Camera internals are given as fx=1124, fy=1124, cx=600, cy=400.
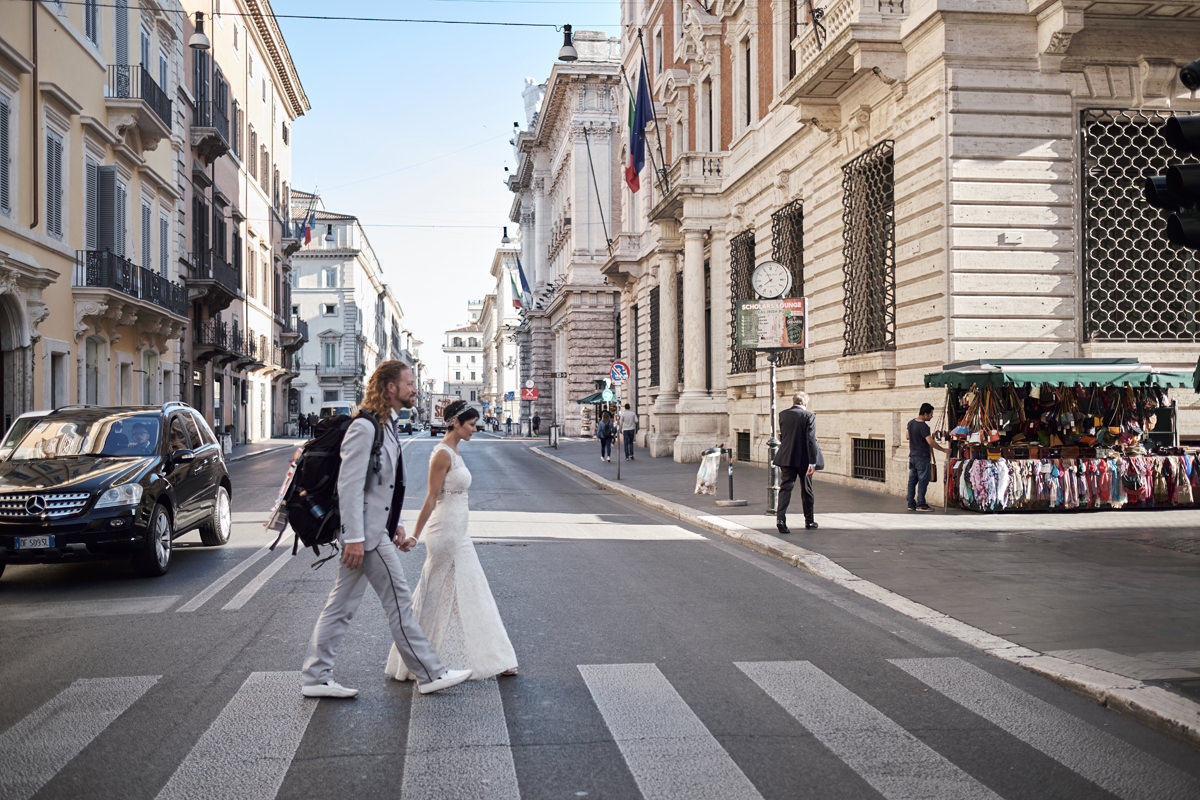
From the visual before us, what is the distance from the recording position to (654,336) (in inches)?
1580

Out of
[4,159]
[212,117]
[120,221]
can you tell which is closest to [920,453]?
[4,159]

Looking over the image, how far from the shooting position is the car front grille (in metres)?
9.95

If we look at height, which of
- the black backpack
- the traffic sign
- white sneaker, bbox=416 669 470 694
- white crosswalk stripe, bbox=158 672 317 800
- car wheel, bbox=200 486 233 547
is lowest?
white crosswalk stripe, bbox=158 672 317 800

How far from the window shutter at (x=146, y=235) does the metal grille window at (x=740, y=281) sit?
16280mm

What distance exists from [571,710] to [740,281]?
25.4m

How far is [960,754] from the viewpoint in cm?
510

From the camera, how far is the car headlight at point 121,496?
10188 mm

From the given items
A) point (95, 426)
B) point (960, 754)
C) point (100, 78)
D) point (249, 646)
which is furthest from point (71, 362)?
point (960, 754)

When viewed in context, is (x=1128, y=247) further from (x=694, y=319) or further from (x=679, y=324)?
(x=679, y=324)

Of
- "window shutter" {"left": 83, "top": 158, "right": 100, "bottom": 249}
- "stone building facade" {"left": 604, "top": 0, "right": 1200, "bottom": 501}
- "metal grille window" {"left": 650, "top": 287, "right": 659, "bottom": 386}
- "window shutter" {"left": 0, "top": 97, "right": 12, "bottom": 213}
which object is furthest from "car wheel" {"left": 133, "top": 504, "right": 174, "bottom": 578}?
"metal grille window" {"left": 650, "top": 287, "right": 659, "bottom": 386}

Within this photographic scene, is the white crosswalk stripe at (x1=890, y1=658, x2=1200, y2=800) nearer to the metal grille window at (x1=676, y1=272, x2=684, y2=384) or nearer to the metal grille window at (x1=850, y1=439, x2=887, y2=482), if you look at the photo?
the metal grille window at (x1=850, y1=439, x2=887, y2=482)

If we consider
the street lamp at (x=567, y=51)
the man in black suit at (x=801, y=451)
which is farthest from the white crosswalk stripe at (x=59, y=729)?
the street lamp at (x=567, y=51)

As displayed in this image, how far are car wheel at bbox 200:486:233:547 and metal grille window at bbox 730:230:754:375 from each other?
1790 centimetres

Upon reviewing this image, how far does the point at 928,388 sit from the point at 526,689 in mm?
12405
